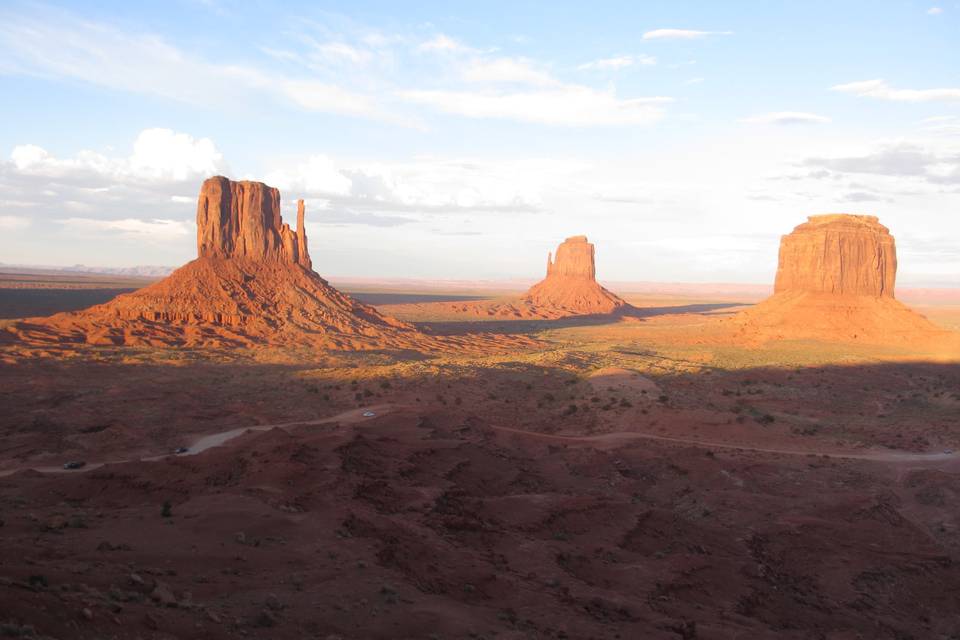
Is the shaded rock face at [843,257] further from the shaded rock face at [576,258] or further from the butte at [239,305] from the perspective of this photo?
the shaded rock face at [576,258]

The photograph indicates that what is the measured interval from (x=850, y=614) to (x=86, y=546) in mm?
15352

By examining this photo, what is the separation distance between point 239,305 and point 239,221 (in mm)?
10149

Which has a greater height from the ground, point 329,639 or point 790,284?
point 790,284

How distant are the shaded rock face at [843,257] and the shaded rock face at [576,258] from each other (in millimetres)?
61141

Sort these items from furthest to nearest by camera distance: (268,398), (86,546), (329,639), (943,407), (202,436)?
1. (943,407)
2. (268,398)
3. (202,436)
4. (86,546)
5. (329,639)

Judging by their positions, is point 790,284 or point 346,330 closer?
point 346,330

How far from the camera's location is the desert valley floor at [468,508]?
11.0 meters

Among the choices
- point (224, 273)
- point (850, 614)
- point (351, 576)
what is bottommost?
point (850, 614)

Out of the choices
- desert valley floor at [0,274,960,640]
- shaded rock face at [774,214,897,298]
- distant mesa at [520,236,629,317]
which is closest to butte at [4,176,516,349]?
desert valley floor at [0,274,960,640]

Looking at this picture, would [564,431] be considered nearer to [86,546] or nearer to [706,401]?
[706,401]

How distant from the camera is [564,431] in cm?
3130

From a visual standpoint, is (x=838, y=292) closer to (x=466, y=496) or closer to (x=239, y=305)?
(x=239, y=305)

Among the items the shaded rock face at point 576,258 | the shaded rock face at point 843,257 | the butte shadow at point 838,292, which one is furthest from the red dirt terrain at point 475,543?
the shaded rock face at point 576,258

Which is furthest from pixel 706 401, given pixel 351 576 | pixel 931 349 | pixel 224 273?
pixel 224 273
